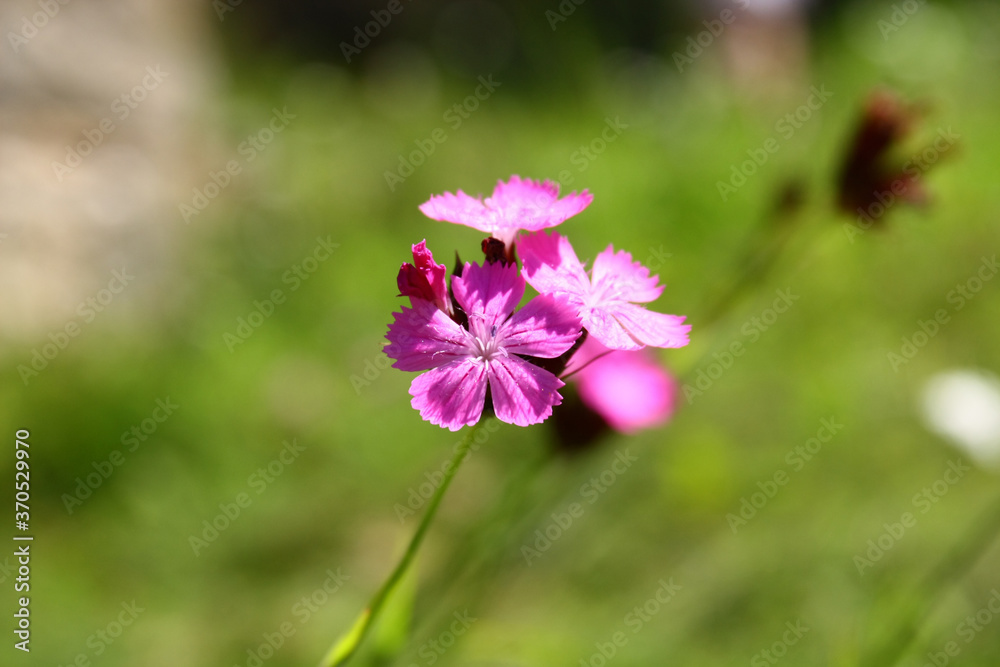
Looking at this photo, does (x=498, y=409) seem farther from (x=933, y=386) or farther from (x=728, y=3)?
(x=728, y=3)

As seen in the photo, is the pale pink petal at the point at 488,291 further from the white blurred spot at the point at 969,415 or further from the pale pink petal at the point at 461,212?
the white blurred spot at the point at 969,415

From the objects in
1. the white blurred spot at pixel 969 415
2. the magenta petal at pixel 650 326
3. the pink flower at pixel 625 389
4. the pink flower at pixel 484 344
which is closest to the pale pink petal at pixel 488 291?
the pink flower at pixel 484 344

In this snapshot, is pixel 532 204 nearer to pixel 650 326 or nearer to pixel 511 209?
Result: pixel 511 209

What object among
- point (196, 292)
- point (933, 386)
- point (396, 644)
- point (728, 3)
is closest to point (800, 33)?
point (728, 3)

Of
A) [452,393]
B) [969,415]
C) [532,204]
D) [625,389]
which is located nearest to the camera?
[452,393]

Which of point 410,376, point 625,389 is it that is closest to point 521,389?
point 625,389
